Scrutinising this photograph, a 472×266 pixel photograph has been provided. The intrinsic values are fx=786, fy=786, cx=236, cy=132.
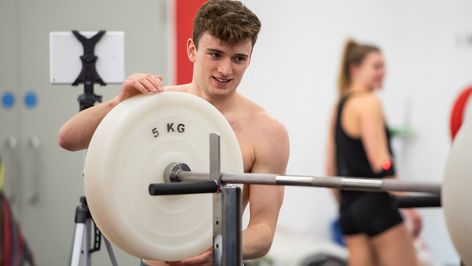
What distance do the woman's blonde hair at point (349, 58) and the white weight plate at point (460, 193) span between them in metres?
2.91

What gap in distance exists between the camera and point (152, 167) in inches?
69.6

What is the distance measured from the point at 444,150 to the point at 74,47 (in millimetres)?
3639

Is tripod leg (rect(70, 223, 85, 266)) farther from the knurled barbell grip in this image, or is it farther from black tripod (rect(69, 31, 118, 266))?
the knurled barbell grip

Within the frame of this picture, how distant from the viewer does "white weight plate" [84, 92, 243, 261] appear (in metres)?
1.71

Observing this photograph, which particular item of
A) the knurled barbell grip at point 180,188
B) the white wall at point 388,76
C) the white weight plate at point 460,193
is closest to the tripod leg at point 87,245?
the knurled barbell grip at point 180,188

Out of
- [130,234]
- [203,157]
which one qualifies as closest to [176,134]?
[203,157]

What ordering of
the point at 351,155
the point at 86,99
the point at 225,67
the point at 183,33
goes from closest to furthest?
the point at 225,67
the point at 86,99
the point at 183,33
the point at 351,155

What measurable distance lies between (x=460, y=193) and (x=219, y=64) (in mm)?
767

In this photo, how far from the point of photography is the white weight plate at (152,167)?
1.71 metres

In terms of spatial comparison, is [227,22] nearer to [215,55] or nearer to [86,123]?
[215,55]

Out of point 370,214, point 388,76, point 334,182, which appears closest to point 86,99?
point 334,182

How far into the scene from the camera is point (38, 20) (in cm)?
291

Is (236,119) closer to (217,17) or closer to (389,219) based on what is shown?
(217,17)

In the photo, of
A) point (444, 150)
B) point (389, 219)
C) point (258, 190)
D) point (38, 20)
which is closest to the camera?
point (258, 190)
